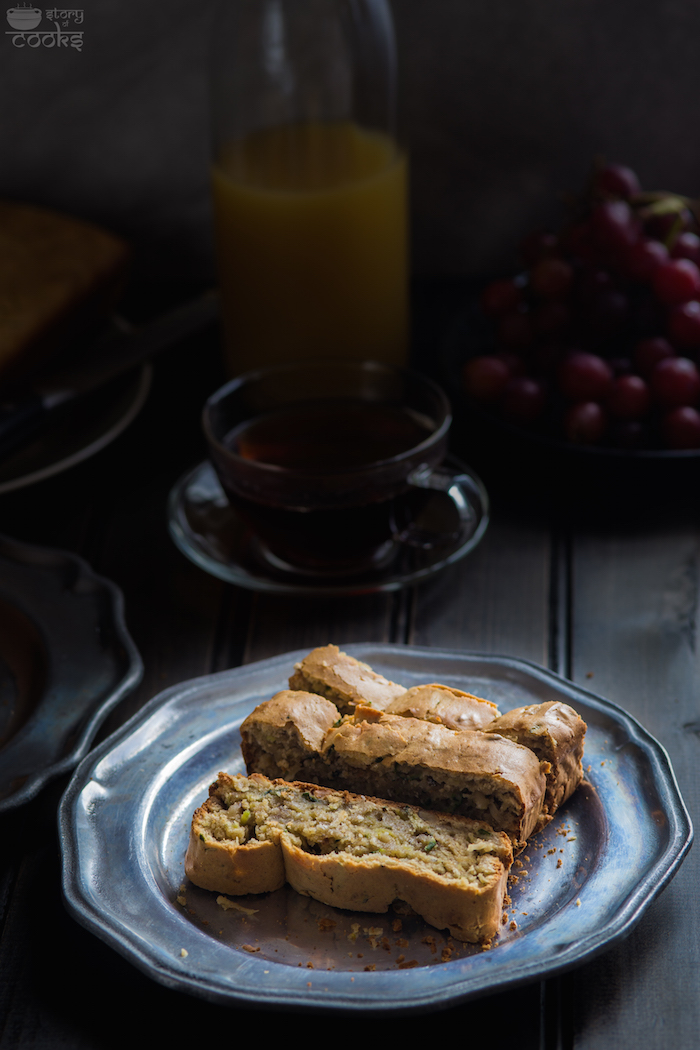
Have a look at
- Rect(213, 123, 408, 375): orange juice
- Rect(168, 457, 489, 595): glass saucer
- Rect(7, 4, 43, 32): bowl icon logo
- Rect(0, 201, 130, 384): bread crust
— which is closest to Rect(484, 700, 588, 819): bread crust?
Rect(168, 457, 489, 595): glass saucer

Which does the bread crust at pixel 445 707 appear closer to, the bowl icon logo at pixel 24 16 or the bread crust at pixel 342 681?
the bread crust at pixel 342 681

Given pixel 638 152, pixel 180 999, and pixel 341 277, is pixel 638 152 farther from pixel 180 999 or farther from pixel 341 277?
pixel 180 999

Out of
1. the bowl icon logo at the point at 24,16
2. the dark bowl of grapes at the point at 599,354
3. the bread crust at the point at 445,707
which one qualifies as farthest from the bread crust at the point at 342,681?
the bowl icon logo at the point at 24,16

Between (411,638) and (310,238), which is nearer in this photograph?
(411,638)

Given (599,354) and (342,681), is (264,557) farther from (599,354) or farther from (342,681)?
(599,354)

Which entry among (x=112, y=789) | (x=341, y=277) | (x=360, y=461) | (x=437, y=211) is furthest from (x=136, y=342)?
(x=112, y=789)

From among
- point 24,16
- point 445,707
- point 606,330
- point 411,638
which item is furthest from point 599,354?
point 24,16
